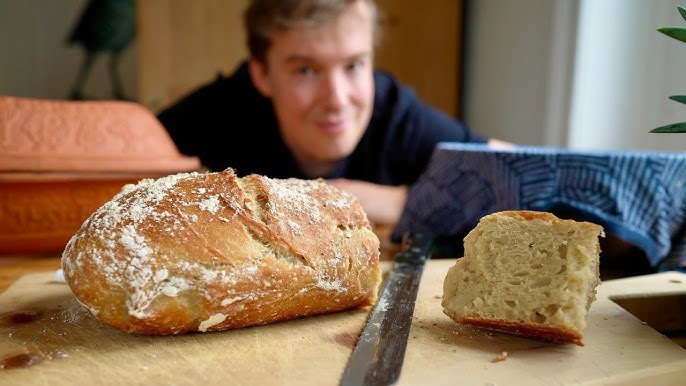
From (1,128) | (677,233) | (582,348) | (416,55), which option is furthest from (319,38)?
(416,55)

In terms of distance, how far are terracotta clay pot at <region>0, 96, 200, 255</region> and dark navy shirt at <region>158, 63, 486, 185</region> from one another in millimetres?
879

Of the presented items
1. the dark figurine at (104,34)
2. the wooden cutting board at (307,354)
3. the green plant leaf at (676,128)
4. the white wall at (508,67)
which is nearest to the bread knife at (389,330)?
the wooden cutting board at (307,354)

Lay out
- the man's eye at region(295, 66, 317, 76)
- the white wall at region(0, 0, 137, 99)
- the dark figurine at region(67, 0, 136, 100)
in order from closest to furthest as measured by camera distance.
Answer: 1. the man's eye at region(295, 66, 317, 76)
2. the dark figurine at region(67, 0, 136, 100)
3. the white wall at region(0, 0, 137, 99)

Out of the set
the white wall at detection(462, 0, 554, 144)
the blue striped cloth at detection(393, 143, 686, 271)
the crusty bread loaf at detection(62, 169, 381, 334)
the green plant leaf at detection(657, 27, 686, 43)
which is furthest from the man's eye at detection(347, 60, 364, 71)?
the green plant leaf at detection(657, 27, 686, 43)

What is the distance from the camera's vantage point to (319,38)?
68.8 inches

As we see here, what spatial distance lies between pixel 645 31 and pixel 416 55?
1.53 metres

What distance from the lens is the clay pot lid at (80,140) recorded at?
1027 mm

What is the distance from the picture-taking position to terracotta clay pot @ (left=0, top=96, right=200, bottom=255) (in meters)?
1.03

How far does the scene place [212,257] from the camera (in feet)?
2.26

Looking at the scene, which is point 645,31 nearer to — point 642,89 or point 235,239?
point 642,89

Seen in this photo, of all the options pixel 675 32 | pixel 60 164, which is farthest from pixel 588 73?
pixel 60 164

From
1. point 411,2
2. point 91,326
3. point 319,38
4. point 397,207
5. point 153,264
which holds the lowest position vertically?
point 397,207

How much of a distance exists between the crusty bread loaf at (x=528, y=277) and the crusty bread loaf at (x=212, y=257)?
0.50 ft

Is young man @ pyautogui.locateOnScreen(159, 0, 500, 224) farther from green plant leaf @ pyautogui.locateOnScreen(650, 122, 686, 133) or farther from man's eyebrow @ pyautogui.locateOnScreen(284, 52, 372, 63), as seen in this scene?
green plant leaf @ pyautogui.locateOnScreen(650, 122, 686, 133)
